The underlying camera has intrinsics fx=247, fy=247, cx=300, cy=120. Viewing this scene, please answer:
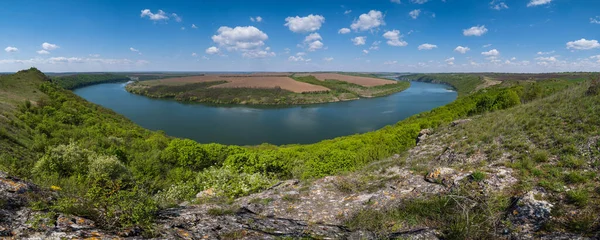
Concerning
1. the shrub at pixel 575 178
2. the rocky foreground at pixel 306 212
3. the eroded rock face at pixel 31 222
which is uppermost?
the eroded rock face at pixel 31 222

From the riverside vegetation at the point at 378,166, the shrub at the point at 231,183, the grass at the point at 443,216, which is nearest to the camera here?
the riverside vegetation at the point at 378,166

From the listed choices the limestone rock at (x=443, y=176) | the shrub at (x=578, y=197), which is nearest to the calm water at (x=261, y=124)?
the limestone rock at (x=443, y=176)

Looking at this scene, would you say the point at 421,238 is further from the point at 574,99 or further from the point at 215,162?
the point at 215,162

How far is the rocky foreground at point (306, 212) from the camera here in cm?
520

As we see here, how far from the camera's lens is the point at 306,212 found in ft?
31.9

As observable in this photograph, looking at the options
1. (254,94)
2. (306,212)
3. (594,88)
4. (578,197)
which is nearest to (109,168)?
(306,212)

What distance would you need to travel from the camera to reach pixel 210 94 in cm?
12725

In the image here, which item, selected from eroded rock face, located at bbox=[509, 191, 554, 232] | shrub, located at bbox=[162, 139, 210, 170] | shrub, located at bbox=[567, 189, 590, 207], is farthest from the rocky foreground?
shrub, located at bbox=[162, 139, 210, 170]

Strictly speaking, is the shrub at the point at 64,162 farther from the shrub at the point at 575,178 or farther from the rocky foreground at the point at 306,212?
the shrub at the point at 575,178

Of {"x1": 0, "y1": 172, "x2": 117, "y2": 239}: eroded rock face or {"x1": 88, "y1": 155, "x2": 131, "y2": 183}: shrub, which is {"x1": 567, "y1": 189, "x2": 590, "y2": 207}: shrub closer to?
{"x1": 0, "y1": 172, "x2": 117, "y2": 239}: eroded rock face

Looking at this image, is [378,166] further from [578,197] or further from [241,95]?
[241,95]

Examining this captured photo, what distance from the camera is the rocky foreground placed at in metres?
5.20

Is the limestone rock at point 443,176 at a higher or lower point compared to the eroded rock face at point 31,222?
lower

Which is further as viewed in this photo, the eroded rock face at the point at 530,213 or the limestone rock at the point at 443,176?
the limestone rock at the point at 443,176
